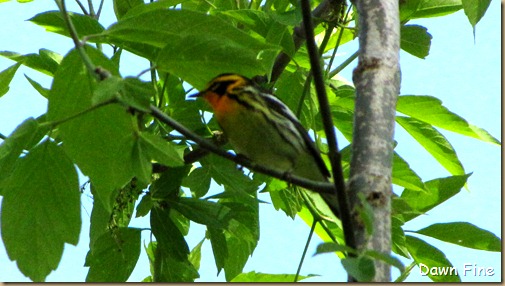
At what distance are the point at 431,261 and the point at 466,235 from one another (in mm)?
191

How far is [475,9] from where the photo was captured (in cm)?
266

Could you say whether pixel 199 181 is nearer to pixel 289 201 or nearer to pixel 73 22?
pixel 289 201

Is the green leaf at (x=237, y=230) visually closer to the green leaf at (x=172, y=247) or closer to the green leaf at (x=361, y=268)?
the green leaf at (x=172, y=247)

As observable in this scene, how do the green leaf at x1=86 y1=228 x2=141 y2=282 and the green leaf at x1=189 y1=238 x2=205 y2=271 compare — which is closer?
the green leaf at x1=86 y1=228 x2=141 y2=282

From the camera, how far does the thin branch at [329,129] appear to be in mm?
1918

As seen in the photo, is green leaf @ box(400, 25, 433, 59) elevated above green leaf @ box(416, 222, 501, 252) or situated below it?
above

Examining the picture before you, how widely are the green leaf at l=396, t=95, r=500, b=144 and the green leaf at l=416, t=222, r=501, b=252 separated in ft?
1.43

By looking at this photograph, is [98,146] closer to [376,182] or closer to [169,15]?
[169,15]

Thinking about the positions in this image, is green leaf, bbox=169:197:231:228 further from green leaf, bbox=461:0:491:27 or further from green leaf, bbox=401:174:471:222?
green leaf, bbox=461:0:491:27

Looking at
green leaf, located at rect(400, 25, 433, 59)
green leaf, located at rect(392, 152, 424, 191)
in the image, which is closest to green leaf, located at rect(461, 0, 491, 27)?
green leaf, located at rect(400, 25, 433, 59)

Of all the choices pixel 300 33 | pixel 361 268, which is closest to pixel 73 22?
pixel 300 33

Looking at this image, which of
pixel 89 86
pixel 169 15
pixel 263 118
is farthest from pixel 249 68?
pixel 263 118

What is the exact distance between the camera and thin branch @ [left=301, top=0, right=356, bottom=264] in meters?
1.92

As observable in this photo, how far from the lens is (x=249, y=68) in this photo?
87.7 inches
